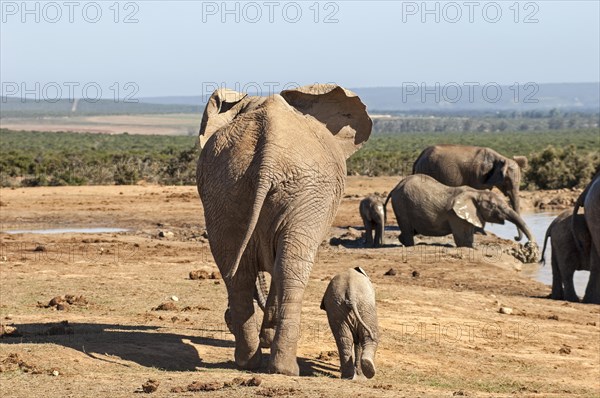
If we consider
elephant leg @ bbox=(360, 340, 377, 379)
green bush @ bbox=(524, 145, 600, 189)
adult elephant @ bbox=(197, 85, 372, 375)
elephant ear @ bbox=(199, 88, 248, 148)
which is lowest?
green bush @ bbox=(524, 145, 600, 189)

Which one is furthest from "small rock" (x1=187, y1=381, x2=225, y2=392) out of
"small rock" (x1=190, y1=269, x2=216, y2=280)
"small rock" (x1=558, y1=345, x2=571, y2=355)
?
"small rock" (x1=190, y1=269, x2=216, y2=280)

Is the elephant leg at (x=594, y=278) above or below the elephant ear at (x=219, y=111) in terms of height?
below

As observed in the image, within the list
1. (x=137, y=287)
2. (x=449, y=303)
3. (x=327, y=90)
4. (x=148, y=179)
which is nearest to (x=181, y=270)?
(x=137, y=287)

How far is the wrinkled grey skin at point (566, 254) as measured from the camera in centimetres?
1686

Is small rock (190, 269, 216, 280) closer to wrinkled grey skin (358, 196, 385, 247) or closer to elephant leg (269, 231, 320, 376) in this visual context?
wrinkled grey skin (358, 196, 385, 247)

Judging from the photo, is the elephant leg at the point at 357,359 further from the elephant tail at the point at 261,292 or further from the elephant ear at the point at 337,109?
the elephant ear at the point at 337,109

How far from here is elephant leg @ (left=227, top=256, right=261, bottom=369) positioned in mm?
10164

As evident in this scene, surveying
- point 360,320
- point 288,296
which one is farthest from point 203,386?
point 360,320

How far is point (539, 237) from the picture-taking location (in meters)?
26.1

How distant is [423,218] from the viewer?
22.1 meters

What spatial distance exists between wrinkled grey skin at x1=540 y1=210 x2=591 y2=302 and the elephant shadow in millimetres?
6698

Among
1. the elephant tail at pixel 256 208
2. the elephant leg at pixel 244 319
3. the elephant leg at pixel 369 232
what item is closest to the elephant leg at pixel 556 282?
the elephant leg at pixel 369 232

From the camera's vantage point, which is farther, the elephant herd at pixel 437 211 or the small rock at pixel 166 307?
the elephant herd at pixel 437 211

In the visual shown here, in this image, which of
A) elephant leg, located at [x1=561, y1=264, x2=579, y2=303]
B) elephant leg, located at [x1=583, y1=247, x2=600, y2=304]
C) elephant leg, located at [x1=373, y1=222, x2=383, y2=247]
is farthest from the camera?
elephant leg, located at [x1=373, y1=222, x2=383, y2=247]
